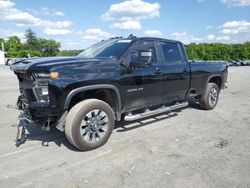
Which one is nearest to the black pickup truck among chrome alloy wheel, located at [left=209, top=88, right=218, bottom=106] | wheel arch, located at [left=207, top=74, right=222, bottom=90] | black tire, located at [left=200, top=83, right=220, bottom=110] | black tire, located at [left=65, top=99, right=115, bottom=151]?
black tire, located at [left=65, top=99, right=115, bottom=151]

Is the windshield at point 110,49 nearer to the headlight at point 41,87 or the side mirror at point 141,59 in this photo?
the side mirror at point 141,59

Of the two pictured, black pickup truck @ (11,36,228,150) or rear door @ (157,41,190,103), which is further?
rear door @ (157,41,190,103)

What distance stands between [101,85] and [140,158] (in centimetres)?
142

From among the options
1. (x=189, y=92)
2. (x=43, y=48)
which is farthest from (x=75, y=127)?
(x=43, y=48)

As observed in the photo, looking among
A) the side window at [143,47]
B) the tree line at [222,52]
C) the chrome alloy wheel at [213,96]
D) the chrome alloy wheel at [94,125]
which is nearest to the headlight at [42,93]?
the chrome alloy wheel at [94,125]

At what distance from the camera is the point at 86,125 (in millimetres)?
4742

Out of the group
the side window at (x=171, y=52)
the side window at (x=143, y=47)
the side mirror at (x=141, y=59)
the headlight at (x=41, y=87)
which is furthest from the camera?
the side window at (x=171, y=52)

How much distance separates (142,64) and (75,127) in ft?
5.95

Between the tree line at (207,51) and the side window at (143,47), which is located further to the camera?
the tree line at (207,51)

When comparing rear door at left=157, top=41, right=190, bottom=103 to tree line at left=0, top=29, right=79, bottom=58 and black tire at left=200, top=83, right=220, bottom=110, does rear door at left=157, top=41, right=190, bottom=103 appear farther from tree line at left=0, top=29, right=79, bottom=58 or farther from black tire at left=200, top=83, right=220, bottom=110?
tree line at left=0, top=29, right=79, bottom=58

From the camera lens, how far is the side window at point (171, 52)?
6320mm

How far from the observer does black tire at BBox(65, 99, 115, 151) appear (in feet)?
14.8

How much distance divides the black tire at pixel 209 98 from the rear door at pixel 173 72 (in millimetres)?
1058

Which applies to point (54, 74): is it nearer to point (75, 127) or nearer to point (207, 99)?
point (75, 127)
